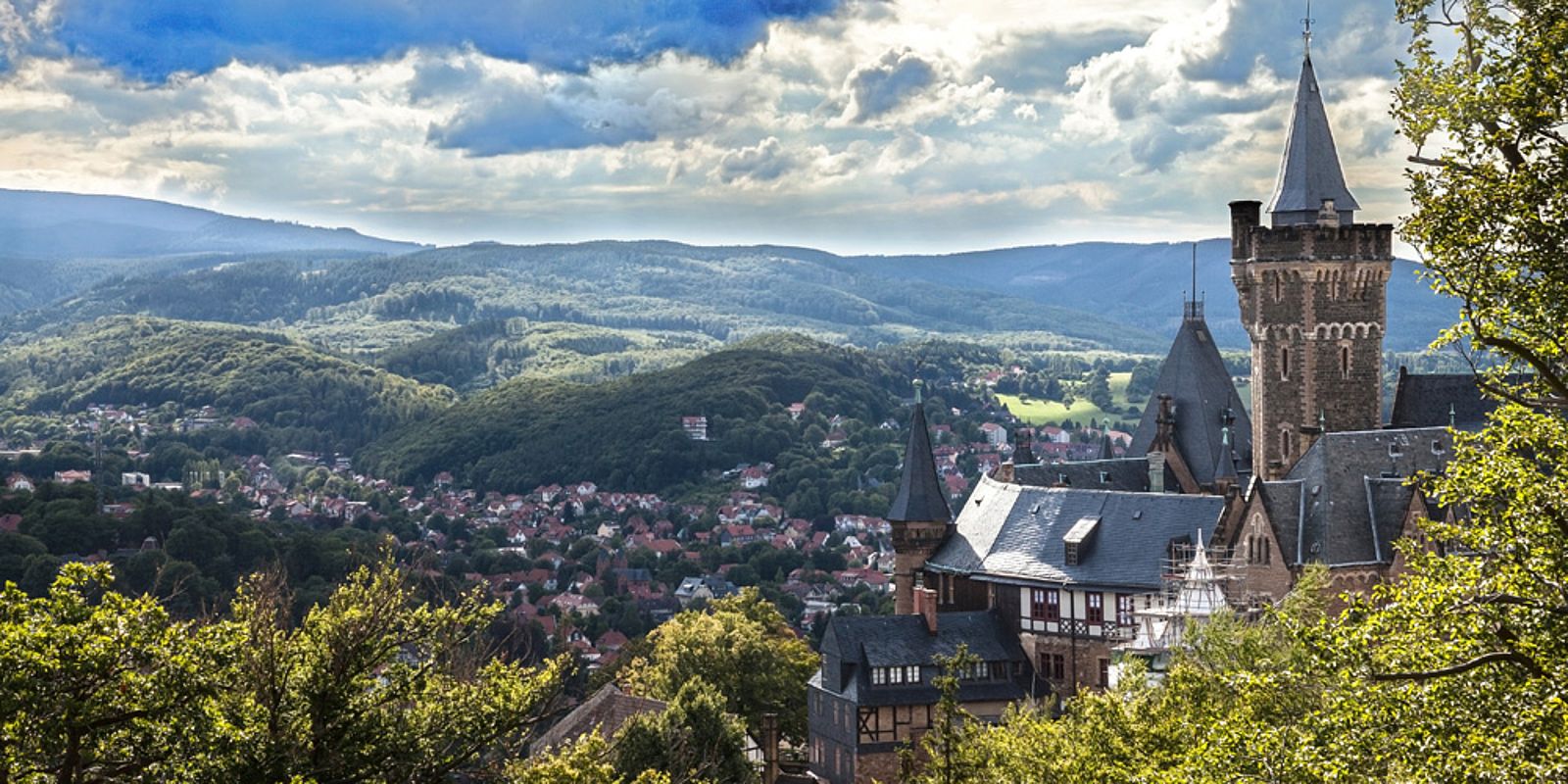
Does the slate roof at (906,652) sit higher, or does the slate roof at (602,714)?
the slate roof at (906,652)

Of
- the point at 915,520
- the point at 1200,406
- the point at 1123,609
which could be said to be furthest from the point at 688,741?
the point at 1200,406

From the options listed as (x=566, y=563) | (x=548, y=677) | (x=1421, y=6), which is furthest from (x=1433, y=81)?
(x=566, y=563)

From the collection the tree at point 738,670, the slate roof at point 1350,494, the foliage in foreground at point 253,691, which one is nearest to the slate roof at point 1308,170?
the slate roof at point 1350,494

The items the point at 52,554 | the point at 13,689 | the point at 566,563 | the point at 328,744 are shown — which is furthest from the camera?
the point at 566,563

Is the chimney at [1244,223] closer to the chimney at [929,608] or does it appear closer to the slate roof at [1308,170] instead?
the slate roof at [1308,170]

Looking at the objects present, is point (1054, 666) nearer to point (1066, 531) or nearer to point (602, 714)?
point (1066, 531)

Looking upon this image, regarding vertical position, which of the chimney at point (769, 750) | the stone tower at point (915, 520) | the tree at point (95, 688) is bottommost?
the chimney at point (769, 750)

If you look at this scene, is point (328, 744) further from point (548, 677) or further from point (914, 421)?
point (914, 421)

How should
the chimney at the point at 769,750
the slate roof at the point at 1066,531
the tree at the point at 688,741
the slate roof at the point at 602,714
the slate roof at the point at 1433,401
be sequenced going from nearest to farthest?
the tree at the point at 688,741 < the chimney at the point at 769,750 < the slate roof at the point at 1066,531 < the slate roof at the point at 602,714 < the slate roof at the point at 1433,401
